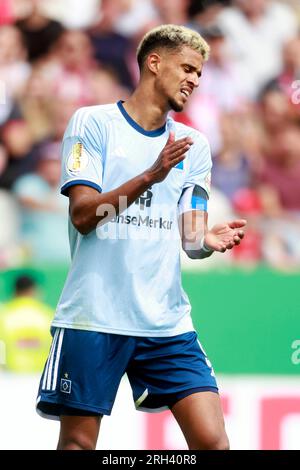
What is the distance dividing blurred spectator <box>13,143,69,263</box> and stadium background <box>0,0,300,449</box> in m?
0.01

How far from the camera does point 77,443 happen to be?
3.77m

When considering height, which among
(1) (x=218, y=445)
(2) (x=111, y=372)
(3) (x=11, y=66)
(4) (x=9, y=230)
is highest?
(3) (x=11, y=66)

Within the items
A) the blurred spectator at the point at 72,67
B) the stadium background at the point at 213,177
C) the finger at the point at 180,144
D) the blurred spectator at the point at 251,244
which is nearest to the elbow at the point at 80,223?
the finger at the point at 180,144

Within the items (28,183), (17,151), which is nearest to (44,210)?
(28,183)

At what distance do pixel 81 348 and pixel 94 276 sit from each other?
29 cm

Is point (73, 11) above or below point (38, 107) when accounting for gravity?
above

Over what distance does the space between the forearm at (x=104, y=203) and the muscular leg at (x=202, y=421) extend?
31.5 inches

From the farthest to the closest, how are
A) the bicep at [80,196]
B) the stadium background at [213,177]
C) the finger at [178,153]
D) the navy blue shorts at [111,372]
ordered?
the stadium background at [213,177]
the navy blue shorts at [111,372]
the bicep at [80,196]
the finger at [178,153]

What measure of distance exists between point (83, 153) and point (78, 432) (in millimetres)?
1106

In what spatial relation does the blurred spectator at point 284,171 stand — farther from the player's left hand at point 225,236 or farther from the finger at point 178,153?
the finger at point 178,153

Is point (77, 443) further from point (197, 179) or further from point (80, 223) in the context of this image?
point (197, 179)

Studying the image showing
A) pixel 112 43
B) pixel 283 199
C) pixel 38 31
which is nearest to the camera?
pixel 283 199

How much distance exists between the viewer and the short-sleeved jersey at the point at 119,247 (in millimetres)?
3889
